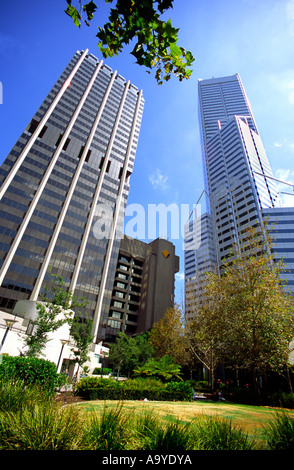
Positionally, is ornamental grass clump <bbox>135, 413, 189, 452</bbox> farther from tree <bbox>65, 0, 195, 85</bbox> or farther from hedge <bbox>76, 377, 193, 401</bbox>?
hedge <bbox>76, 377, 193, 401</bbox>

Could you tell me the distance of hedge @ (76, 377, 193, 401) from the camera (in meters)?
13.1

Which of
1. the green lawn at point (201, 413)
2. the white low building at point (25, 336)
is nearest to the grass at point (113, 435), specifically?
the green lawn at point (201, 413)

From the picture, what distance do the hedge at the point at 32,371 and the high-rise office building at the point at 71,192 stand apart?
1331 inches

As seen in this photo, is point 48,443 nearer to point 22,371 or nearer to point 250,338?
point 22,371

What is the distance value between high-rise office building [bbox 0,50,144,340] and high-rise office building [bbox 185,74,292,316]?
43.3 meters

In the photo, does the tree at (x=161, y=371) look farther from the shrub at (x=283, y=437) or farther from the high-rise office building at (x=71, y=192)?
the high-rise office building at (x=71, y=192)

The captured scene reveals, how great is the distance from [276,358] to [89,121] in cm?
8268

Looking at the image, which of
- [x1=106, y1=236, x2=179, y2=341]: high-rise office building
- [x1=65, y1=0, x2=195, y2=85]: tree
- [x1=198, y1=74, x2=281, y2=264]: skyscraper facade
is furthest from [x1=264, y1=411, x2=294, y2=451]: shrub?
[x1=198, y1=74, x2=281, y2=264]: skyscraper facade

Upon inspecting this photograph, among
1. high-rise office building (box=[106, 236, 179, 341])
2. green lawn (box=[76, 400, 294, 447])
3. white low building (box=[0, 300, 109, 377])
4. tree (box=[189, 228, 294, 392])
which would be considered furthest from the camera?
high-rise office building (box=[106, 236, 179, 341])

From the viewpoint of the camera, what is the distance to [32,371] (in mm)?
11578

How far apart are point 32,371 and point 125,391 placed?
19.1 ft

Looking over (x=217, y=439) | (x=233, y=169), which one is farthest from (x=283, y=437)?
(x=233, y=169)

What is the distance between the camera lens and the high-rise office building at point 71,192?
51062mm

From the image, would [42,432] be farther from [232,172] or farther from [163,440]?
[232,172]
